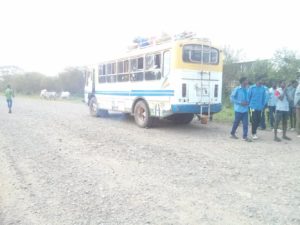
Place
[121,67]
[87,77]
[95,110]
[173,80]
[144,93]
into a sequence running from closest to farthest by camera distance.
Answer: [173,80] < [144,93] < [121,67] < [95,110] < [87,77]

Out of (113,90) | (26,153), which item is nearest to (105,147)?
(26,153)

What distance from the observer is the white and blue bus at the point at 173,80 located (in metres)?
10.7

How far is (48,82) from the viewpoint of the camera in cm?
5709

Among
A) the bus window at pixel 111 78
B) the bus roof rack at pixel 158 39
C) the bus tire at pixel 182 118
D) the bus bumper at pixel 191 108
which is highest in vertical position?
the bus roof rack at pixel 158 39

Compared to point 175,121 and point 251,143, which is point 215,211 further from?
point 175,121

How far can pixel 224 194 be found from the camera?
16.7 feet

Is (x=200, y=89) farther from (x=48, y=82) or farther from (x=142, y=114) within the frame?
(x=48, y=82)

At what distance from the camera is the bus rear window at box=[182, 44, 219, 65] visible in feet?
35.2

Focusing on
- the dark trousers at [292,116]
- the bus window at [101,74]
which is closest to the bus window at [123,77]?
the bus window at [101,74]

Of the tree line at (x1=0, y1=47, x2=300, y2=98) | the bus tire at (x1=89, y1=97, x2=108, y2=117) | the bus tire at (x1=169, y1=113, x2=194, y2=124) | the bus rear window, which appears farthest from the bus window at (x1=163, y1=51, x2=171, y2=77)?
the bus tire at (x1=89, y1=97, x2=108, y2=117)

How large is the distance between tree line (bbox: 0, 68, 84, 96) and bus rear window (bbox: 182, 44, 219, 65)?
3855 cm

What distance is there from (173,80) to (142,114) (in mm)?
2477

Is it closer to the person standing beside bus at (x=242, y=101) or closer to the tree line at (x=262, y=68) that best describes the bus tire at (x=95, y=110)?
the tree line at (x=262, y=68)

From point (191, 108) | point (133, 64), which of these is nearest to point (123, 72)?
point (133, 64)
